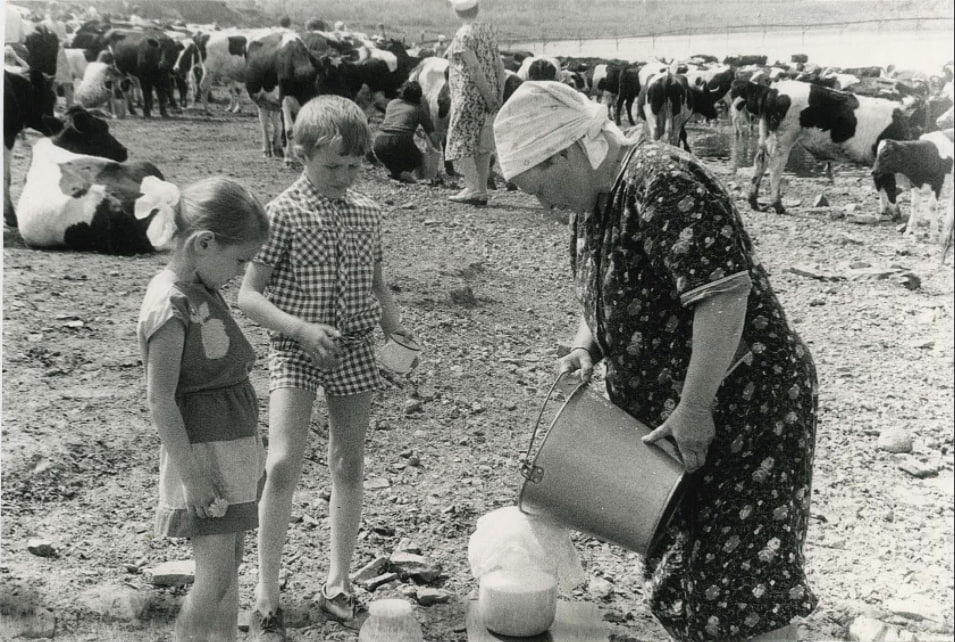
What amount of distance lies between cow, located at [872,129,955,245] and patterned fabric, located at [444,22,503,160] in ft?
11.4

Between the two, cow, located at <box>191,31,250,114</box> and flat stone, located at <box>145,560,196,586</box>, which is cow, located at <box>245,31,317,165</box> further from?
flat stone, located at <box>145,560,196,586</box>

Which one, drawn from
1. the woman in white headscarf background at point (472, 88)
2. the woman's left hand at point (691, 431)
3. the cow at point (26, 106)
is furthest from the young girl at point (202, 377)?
the woman in white headscarf background at point (472, 88)

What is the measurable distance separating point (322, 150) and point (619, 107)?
50.9 ft

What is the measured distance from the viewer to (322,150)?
228 centimetres

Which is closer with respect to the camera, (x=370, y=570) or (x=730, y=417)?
(x=730, y=417)

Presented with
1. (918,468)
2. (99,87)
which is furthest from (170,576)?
(99,87)

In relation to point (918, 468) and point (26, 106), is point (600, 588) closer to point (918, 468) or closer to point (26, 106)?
point (918, 468)

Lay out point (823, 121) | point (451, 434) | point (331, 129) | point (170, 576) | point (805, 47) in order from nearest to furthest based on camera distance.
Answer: point (331, 129), point (170, 576), point (451, 434), point (823, 121), point (805, 47)

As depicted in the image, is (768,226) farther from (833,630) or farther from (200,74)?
(200,74)

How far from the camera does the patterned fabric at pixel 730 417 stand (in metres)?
1.82

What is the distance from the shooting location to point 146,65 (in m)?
14.9

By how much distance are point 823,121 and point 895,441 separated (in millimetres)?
6919

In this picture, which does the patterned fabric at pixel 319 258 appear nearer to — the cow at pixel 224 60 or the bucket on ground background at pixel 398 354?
the bucket on ground background at pixel 398 354

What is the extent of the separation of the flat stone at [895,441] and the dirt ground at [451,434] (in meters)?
0.04
